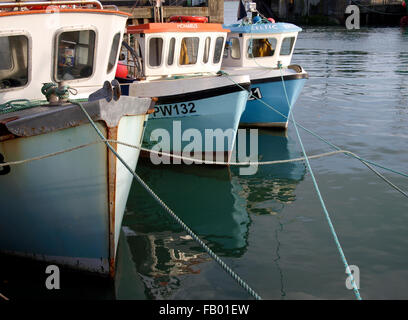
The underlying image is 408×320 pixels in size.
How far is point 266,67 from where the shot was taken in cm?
1423

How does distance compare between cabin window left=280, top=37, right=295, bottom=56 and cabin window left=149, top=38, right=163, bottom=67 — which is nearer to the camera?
cabin window left=149, top=38, right=163, bottom=67

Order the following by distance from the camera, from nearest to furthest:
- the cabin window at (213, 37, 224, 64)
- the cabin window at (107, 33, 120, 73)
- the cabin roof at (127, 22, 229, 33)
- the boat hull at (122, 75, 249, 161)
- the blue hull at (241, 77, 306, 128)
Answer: the cabin window at (107, 33, 120, 73) < the boat hull at (122, 75, 249, 161) < the cabin roof at (127, 22, 229, 33) < the cabin window at (213, 37, 224, 64) < the blue hull at (241, 77, 306, 128)

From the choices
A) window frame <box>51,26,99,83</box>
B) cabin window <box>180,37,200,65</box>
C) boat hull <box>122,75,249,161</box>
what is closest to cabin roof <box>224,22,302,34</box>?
cabin window <box>180,37,200,65</box>

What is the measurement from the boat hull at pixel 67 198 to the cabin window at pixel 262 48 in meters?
8.63

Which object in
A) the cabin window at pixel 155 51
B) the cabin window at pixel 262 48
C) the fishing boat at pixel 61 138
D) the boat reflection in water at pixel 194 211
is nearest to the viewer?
the fishing boat at pixel 61 138

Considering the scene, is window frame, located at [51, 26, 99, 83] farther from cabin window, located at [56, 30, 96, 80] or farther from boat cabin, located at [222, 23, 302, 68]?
boat cabin, located at [222, 23, 302, 68]

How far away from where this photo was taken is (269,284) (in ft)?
20.2

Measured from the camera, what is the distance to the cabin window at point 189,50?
11.7 meters

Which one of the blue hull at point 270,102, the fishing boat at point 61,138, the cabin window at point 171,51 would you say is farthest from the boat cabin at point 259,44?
the fishing boat at point 61,138

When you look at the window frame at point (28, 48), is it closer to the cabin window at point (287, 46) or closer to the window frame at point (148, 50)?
the window frame at point (148, 50)

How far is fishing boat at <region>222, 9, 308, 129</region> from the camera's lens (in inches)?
520

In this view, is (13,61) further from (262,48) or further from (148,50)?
(262,48)

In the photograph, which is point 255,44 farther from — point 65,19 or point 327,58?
point 327,58

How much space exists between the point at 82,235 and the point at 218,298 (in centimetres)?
181
